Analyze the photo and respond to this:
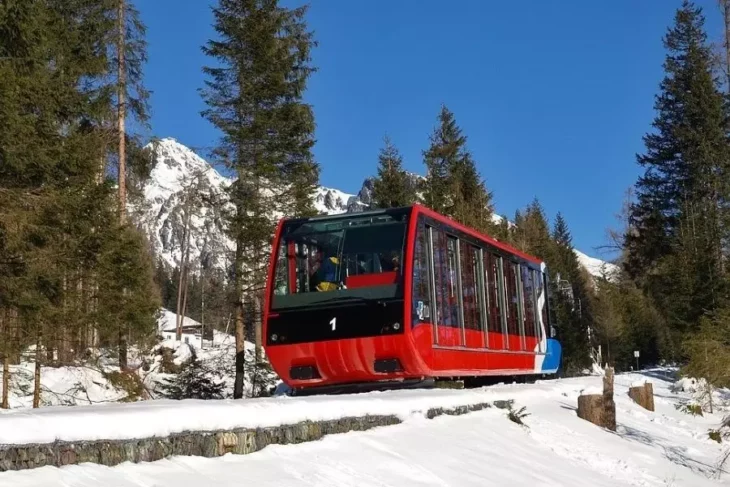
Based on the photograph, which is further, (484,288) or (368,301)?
(484,288)

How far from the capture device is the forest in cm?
1439

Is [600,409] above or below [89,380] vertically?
below

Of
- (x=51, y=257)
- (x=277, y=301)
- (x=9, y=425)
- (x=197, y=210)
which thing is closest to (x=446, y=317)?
(x=277, y=301)

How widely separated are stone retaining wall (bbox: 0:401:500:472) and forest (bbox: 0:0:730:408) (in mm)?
8834

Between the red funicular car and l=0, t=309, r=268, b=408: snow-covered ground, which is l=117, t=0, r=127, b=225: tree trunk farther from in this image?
the red funicular car

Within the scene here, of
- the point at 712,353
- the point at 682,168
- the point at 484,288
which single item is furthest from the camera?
the point at 682,168

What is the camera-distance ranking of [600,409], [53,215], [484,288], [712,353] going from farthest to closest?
[712,353]
[484,288]
[53,215]
[600,409]

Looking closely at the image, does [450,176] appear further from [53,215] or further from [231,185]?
[53,215]

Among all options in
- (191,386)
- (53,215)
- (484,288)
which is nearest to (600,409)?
(484,288)

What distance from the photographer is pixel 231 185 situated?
25188 millimetres

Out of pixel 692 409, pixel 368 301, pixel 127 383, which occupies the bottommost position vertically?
pixel 692 409

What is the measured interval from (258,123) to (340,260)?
1311 cm

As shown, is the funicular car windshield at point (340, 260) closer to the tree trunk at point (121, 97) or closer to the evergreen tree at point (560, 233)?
the tree trunk at point (121, 97)

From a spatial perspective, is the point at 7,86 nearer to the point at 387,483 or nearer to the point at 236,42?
the point at 387,483
